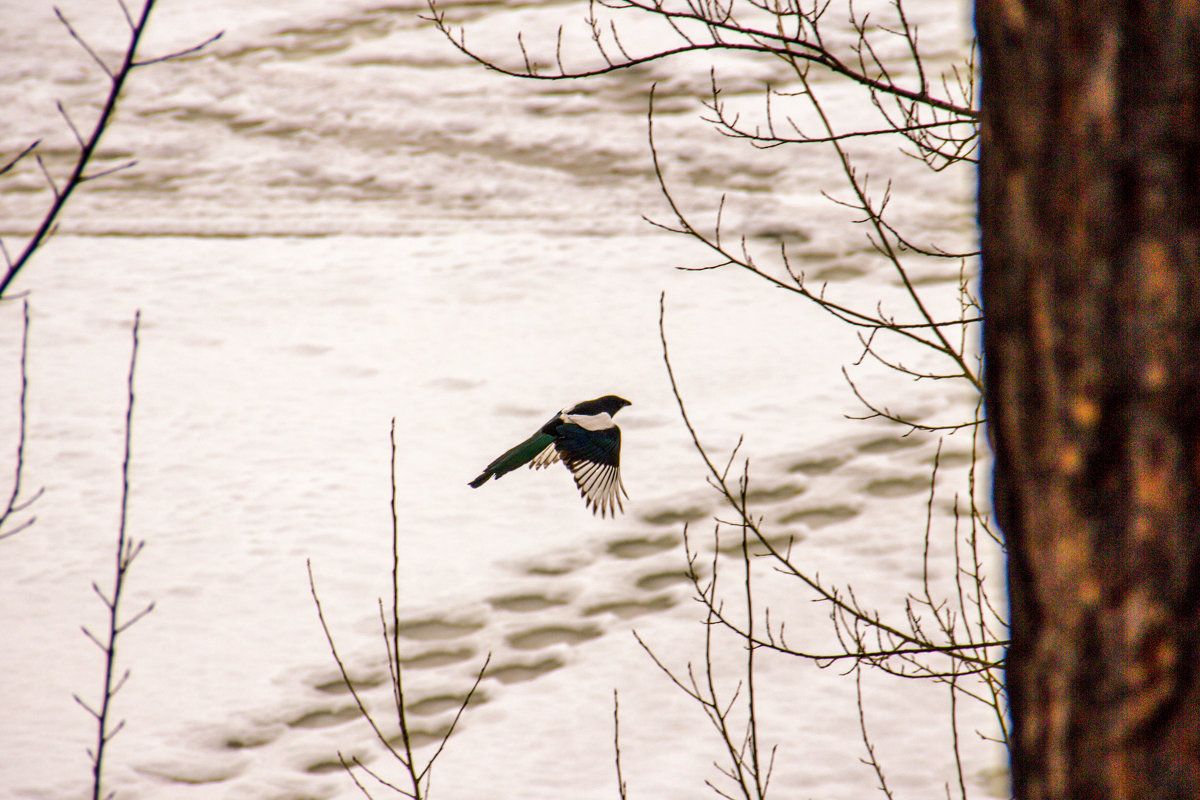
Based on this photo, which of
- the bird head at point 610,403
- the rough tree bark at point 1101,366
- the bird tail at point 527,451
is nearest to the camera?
the rough tree bark at point 1101,366

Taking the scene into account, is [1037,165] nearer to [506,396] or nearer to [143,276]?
[506,396]

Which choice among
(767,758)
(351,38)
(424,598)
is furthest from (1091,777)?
(351,38)

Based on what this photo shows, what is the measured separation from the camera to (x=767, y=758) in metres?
3.74

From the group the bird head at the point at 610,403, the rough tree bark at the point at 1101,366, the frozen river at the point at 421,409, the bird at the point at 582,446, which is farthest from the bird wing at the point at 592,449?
the rough tree bark at the point at 1101,366

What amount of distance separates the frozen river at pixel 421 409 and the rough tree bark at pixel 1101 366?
41.7 inches

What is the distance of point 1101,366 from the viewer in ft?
3.11

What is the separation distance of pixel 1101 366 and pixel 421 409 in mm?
6034

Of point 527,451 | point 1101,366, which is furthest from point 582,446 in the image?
point 1101,366

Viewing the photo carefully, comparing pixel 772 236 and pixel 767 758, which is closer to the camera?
pixel 767 758

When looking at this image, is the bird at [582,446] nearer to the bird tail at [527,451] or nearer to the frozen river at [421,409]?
the bird tail at [527,451]

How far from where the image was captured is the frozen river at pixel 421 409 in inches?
162

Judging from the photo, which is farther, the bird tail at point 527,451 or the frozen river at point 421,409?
the frozen river at point 421,409

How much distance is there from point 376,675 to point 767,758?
1746 mm

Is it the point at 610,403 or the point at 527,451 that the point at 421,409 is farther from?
the point at 527,451
